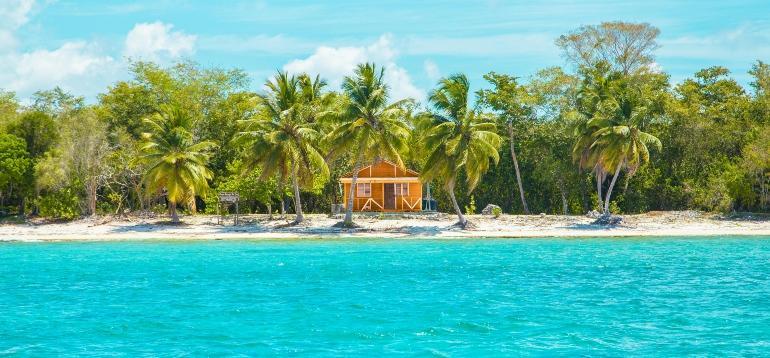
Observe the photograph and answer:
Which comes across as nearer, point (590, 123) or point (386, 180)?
point (590, 123)

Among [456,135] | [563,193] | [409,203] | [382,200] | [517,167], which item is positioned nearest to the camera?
[456,135]

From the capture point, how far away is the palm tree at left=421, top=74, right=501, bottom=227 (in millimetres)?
37125

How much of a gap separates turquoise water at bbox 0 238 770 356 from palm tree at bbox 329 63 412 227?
27.0 feet

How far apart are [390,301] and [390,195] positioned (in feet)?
89.6

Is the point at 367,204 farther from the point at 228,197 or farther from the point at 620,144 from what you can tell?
the point at 620,144

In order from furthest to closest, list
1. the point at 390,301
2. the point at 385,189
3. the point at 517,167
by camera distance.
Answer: the point at 517,167
the point at 385,189
the point at 390,301

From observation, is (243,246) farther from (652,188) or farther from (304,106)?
(652,188)

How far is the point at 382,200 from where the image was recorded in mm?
45531

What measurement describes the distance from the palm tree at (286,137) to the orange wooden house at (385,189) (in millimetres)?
5372

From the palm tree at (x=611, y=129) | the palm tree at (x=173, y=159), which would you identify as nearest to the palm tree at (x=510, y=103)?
the palm tree at (x=611, y=129)

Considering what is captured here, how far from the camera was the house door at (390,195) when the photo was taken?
45688 millimetres

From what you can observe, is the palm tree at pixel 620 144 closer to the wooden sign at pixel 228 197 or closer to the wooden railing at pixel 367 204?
the wooden railing at pixel 367 204

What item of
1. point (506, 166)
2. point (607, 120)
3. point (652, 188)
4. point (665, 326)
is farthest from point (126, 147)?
point (665, 326)

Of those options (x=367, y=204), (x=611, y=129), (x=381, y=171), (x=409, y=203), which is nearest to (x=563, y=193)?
(x=611, y=129)
